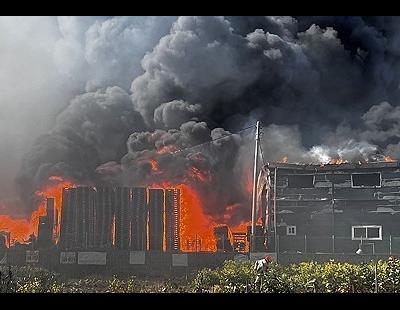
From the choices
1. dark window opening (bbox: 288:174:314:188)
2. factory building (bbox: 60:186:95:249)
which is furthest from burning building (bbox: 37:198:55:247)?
dark window opening (bbox: 288:174:314:188)

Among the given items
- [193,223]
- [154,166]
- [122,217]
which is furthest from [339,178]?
[122,217]

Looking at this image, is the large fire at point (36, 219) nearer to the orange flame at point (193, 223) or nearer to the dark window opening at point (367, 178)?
the orange flame at point (193, 223)

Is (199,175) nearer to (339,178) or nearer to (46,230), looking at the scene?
(339,178)

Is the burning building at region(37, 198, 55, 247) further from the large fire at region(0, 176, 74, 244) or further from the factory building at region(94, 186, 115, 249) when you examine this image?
the factory building at region(94, 186, 115, 249)

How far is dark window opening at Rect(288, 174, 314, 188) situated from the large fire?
5.35 meters

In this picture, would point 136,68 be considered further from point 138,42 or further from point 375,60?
point 375,60

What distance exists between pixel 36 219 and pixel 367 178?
8.05 meters

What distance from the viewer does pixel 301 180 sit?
15852mm

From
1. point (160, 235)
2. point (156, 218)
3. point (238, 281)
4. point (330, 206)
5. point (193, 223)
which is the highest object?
point (330, 206)

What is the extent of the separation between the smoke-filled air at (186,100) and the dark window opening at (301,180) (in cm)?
95

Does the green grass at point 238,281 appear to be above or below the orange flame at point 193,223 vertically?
below

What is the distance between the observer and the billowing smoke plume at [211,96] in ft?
47.3

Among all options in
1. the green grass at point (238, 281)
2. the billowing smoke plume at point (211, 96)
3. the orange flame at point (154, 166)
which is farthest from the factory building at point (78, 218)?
the orange flame at point (154, 166)

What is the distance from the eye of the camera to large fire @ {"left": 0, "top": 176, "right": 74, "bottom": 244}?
48.1 ft
